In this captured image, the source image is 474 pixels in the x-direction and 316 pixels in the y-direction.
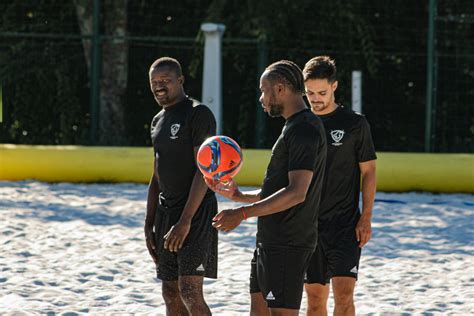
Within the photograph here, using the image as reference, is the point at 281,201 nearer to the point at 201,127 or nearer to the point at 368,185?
the point at 201,127

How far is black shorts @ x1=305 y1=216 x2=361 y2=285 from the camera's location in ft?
16.0

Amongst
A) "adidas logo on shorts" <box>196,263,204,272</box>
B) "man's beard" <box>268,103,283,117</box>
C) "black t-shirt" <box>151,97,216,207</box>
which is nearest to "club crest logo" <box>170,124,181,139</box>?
"black t-shirt" <box>151,97,216,207</box>

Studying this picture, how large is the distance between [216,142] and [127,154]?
8.05 m

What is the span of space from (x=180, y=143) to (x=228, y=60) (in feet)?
33.0

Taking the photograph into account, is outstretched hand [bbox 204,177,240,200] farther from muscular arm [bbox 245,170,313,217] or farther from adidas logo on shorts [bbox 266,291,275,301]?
adidas logo on shorts [bbox 266,291,275,301]

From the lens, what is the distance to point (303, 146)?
4035 millimetres

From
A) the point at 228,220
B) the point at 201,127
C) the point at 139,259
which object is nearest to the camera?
the point at 228,220

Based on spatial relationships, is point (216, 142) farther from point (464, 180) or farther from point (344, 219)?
point (464, 180)

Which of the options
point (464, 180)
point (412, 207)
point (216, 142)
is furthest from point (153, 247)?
point (464, 180)

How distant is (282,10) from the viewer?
45.8ft

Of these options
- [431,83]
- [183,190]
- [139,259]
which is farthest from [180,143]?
[431,83]

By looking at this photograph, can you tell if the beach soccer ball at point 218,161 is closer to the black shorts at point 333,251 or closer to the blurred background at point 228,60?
the black shorts at point 333,251

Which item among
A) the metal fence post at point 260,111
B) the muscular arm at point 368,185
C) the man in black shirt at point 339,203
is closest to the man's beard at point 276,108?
the man in black shirt at point 339,203

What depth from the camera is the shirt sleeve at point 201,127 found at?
15.6 ft
